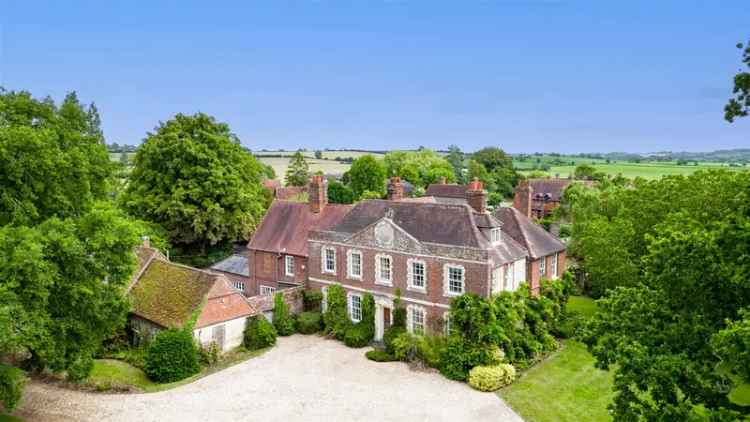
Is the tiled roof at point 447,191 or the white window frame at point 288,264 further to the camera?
the tiled roof at point 447,191

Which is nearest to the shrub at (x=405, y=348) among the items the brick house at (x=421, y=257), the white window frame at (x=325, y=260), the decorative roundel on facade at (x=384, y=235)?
the brick house at (x=421, y=257)

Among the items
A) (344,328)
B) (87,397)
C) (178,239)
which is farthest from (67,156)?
(178,239)

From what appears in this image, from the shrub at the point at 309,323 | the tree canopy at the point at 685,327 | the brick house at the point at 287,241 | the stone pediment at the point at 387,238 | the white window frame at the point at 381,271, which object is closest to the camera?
the tree canopy at the point at 685,327

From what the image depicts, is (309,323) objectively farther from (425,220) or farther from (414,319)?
(425,220)

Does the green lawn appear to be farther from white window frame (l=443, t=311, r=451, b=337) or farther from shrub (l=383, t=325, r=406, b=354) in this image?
shrub (l=383, t=325, r=406, b=354)

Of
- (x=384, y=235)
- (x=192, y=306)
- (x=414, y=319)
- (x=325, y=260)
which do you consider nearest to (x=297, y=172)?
(x=325, y=260)

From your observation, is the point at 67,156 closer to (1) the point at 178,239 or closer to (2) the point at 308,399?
(2) the point at 308,399

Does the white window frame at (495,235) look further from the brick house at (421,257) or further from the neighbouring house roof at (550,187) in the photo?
the neighbouring house roof at (550,187)
